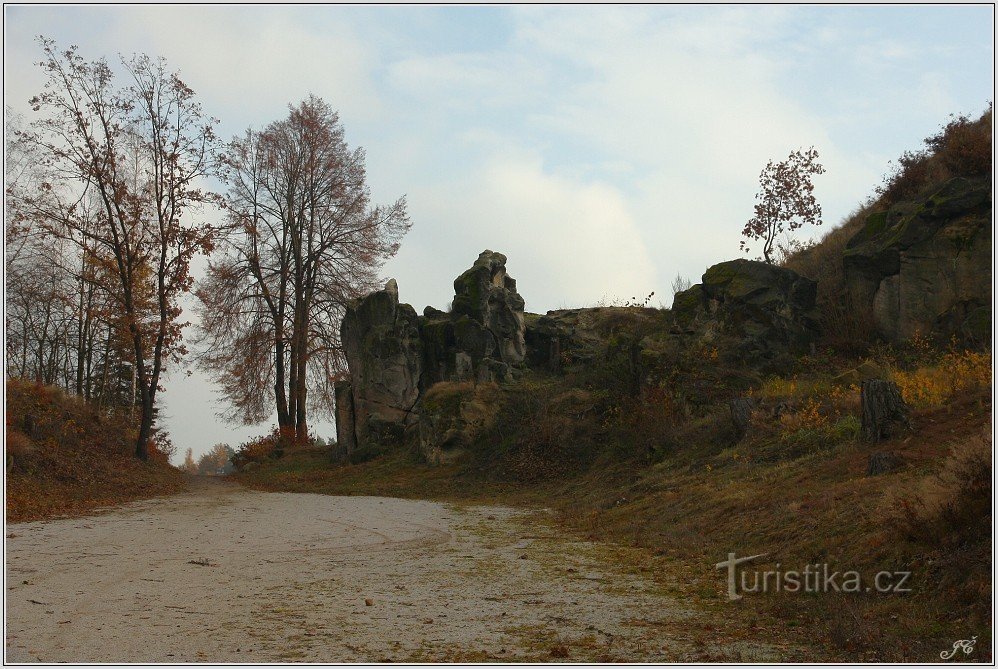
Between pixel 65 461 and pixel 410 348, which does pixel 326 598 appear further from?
pixel 410 348

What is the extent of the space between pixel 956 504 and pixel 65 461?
19070 millimetres

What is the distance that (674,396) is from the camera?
20.6 meters

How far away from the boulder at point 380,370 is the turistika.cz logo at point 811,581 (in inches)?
913

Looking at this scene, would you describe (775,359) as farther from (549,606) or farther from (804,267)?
(549,606)

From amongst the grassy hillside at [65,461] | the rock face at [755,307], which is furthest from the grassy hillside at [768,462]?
the grassy hillside at [65,461]

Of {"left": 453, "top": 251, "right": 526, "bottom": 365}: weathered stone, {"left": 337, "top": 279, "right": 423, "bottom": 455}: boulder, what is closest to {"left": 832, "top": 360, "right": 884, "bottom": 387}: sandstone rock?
{"left": 453, "top": 251, "right": 526, "bottom": 365}: weathered stone

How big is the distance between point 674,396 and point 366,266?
1889cm

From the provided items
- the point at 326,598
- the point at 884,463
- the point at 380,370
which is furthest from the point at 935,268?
the point at 380,370

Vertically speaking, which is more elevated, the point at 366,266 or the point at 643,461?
the point at 366,266

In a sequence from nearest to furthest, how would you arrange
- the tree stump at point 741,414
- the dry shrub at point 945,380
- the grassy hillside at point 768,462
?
the grassy hillside at point 768,462 < the dry shrub at point 945,380 < the tree stump at point 741,414

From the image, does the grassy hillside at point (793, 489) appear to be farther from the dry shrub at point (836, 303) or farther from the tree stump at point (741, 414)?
the dry shrub at point (836, 303)

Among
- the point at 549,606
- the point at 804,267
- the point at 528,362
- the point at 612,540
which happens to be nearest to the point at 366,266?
the point at 528,362

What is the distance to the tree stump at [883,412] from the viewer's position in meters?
12.3

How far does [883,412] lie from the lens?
1242cm
